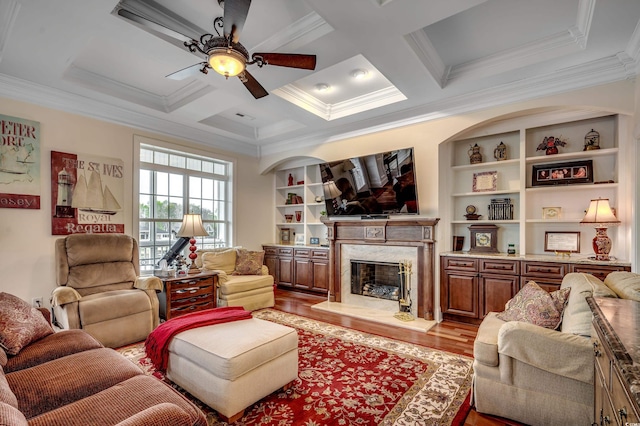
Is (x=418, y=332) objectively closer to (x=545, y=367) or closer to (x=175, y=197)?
(x=545, y=367)

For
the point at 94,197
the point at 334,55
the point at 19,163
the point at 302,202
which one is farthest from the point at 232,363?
the point at 302,202

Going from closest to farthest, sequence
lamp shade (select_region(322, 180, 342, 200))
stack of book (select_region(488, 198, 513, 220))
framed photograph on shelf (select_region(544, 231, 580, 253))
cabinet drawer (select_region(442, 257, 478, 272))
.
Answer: framed photograph on shelf (select_region(544, 231, 580, 253)) < cabinet drawer (select_region(442, 257, 478, 272)) < stack of book (select_region(488, 198, 513, 220)) < lamp shade (select_region(322, 180, 342, 200))

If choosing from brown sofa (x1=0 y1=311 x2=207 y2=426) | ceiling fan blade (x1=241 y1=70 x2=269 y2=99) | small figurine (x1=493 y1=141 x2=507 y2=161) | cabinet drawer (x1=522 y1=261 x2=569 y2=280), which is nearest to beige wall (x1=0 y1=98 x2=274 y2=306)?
brown sofa (x1=0 y1=311 x2=207 y2=426)

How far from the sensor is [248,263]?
4.83 meters

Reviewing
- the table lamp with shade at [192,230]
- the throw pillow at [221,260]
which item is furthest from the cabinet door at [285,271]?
the table lamp with shade at [192,230]

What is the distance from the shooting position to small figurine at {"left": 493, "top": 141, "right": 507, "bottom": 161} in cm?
401

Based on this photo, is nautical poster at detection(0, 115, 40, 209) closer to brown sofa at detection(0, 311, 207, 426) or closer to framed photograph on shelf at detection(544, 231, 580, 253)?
brown sofa at detection(0, 311, 207, 426)

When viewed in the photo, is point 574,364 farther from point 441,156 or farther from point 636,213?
point 441,156

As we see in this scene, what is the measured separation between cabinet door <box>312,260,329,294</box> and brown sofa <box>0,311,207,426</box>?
12.1 ft

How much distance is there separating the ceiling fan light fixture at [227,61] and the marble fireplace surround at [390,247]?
9.57ft

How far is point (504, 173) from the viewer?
4.09m

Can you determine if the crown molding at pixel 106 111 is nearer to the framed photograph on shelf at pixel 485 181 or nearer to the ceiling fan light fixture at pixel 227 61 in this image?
the ceiling fan light fixture at pixel 227 61

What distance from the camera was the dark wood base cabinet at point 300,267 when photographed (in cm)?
540

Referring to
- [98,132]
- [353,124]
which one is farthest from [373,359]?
[98,132]
